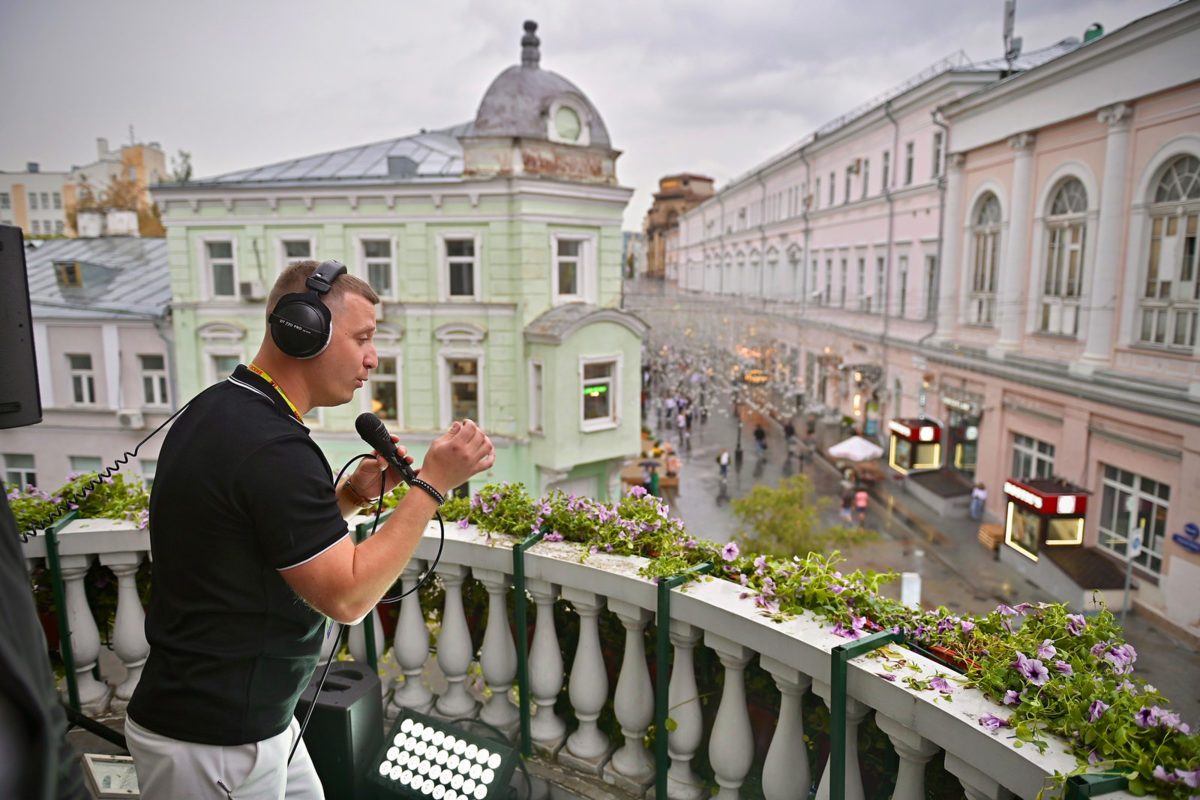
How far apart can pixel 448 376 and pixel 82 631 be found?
538 inches

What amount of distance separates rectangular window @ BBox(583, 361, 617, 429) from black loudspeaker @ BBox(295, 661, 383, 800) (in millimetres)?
13857

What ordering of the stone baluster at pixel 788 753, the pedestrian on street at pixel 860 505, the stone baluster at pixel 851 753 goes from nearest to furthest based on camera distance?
the stone baluster at pixel 851 753 < the stone baluster at pixel 788 753 < the pedestrian on street at pixel 860 505

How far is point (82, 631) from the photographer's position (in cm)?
343

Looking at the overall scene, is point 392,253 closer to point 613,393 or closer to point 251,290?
point 251,290

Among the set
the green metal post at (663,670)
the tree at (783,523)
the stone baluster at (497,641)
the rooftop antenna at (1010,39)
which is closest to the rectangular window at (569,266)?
the tree at (783,523)

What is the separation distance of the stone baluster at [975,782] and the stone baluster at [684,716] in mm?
895

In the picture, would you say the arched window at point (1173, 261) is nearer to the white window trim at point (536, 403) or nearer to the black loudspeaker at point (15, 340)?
the white window trim at point (536, 403)

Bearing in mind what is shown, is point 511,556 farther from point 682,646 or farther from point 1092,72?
point 1092,72

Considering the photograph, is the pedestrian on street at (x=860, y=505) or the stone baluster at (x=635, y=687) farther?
the pedestrian on street at (x=860, y=505)

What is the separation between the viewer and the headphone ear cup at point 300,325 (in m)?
1.79

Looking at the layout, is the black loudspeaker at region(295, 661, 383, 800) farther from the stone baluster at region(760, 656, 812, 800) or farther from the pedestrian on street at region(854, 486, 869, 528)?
the pedestrian on street at region(854, 486, 869, 528)

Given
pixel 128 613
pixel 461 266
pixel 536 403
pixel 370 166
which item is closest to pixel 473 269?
pixel 461 266

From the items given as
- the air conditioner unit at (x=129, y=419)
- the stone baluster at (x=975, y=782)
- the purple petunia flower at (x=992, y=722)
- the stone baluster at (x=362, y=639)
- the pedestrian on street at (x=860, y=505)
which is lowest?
the pedestrian on street at (x=860, y=505)

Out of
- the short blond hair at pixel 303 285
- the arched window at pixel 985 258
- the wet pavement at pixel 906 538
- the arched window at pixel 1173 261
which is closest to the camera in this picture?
the short blond hair at pixel 303 285
